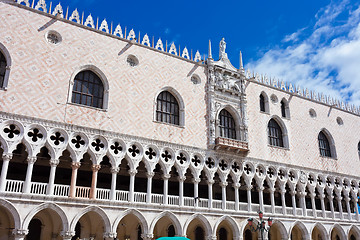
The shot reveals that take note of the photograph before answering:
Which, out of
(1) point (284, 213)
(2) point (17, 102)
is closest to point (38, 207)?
(2) point (17, 102)

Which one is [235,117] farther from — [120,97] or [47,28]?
[47,28]

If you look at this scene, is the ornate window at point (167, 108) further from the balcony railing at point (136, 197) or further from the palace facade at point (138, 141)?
the balcony railing at point (136, 197)

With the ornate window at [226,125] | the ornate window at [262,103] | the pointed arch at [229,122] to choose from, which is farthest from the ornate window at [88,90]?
the ornate window at [262,103]

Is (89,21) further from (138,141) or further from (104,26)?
(138,141)

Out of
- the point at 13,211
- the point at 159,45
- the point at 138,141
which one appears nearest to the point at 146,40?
the point at 159,45

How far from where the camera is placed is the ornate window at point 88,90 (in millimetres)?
16828

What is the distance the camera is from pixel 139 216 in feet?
53.6

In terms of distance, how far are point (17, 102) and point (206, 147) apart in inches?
388

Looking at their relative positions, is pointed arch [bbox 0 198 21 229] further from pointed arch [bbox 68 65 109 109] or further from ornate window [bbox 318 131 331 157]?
ornate window [bbox 318 131 331 157]

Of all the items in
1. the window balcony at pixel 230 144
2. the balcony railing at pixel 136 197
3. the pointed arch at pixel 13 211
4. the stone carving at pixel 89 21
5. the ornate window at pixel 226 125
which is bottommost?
the pointed arch at pixel 13 211

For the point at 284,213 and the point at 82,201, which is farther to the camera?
the point at 284,213

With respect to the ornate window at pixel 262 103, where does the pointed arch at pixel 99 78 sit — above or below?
below

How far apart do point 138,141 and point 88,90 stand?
3.48m

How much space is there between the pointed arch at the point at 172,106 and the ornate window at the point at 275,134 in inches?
269
